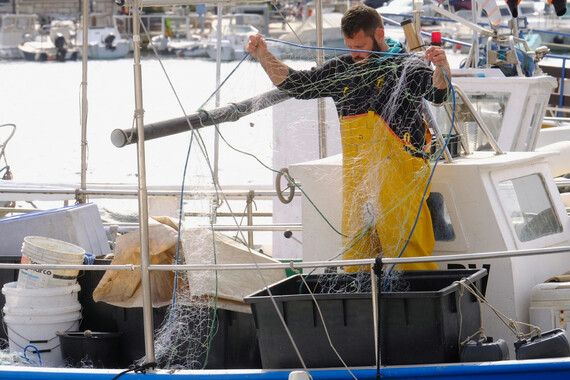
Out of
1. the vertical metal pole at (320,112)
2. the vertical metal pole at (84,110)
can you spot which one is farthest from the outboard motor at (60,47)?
the vertical metal pole at (320,112)

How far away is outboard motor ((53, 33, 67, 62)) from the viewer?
63344 millimetres

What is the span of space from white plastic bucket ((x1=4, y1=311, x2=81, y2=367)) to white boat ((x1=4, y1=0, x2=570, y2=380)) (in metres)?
0.05

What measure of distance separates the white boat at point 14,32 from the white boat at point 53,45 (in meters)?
0.57

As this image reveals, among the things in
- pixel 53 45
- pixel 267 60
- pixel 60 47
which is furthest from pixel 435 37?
pixel 53 45

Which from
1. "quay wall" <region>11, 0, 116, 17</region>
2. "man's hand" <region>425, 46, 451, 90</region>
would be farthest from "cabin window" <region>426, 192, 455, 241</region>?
"quay wall" <region>11, 0, 116, 17</region>

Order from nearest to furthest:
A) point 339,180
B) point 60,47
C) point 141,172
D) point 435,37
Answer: point 141,172 < point 339,180 < point 435,37 < point 60,47

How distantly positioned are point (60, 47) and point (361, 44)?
203 ft

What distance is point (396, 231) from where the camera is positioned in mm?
4621

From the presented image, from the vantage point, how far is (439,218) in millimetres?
4914

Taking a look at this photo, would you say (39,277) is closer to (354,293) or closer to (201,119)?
(201,119)

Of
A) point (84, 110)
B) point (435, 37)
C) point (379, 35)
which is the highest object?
point (379, 35)

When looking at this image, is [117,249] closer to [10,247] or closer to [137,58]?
[10,247]

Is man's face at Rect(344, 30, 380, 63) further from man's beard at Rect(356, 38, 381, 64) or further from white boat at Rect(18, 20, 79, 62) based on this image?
white boat at Rect(18, 20, 79, 62)

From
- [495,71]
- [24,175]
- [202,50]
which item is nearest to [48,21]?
[202,50]
